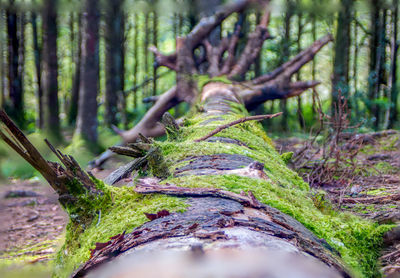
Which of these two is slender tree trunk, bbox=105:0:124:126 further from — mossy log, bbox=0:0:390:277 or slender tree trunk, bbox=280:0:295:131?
mossy log, bbox=0:0:390:277

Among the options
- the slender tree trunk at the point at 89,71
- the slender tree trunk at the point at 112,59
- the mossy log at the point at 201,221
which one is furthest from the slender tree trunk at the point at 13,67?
the mossy log at the point at 201,221

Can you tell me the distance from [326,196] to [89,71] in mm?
7544

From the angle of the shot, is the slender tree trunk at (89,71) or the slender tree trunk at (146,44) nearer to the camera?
the slender tree trunk at (89,71)

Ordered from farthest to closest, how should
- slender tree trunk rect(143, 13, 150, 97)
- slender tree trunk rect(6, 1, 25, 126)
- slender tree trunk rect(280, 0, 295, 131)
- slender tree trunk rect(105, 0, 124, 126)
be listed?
slender tree trunk rect(143, 13, 150, 97), slender tree trunk rect(280, 0, 295, 131), slender tree trunk rect(6, 1, 25, 126), slender tree trunk rect(105, 0, 124, 126)

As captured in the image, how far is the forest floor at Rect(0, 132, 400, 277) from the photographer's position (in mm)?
2607

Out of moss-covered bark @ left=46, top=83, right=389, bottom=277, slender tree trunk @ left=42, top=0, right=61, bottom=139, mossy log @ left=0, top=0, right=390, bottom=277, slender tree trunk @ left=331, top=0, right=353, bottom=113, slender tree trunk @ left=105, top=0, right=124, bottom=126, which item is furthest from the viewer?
slender tree trunk @ left=105, top=0, right=124, bottom=126

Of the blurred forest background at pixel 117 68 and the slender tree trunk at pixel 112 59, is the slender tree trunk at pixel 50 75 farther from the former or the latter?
the slender tree trunk at pixel 112 59

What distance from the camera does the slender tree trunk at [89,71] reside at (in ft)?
29.5

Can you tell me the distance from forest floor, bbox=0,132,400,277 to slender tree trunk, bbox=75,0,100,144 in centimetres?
228

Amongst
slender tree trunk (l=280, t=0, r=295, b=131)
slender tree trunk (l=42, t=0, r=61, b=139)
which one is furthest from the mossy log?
slender tree trunk (l=280, t=0, r=295, b=131)

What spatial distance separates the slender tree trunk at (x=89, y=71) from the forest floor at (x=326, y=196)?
228 cm

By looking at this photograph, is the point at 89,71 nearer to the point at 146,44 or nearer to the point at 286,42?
the point at 286,42

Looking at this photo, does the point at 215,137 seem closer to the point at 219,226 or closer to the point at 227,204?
the point at 227,204

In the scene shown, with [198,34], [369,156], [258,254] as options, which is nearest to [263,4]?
[198,34]
